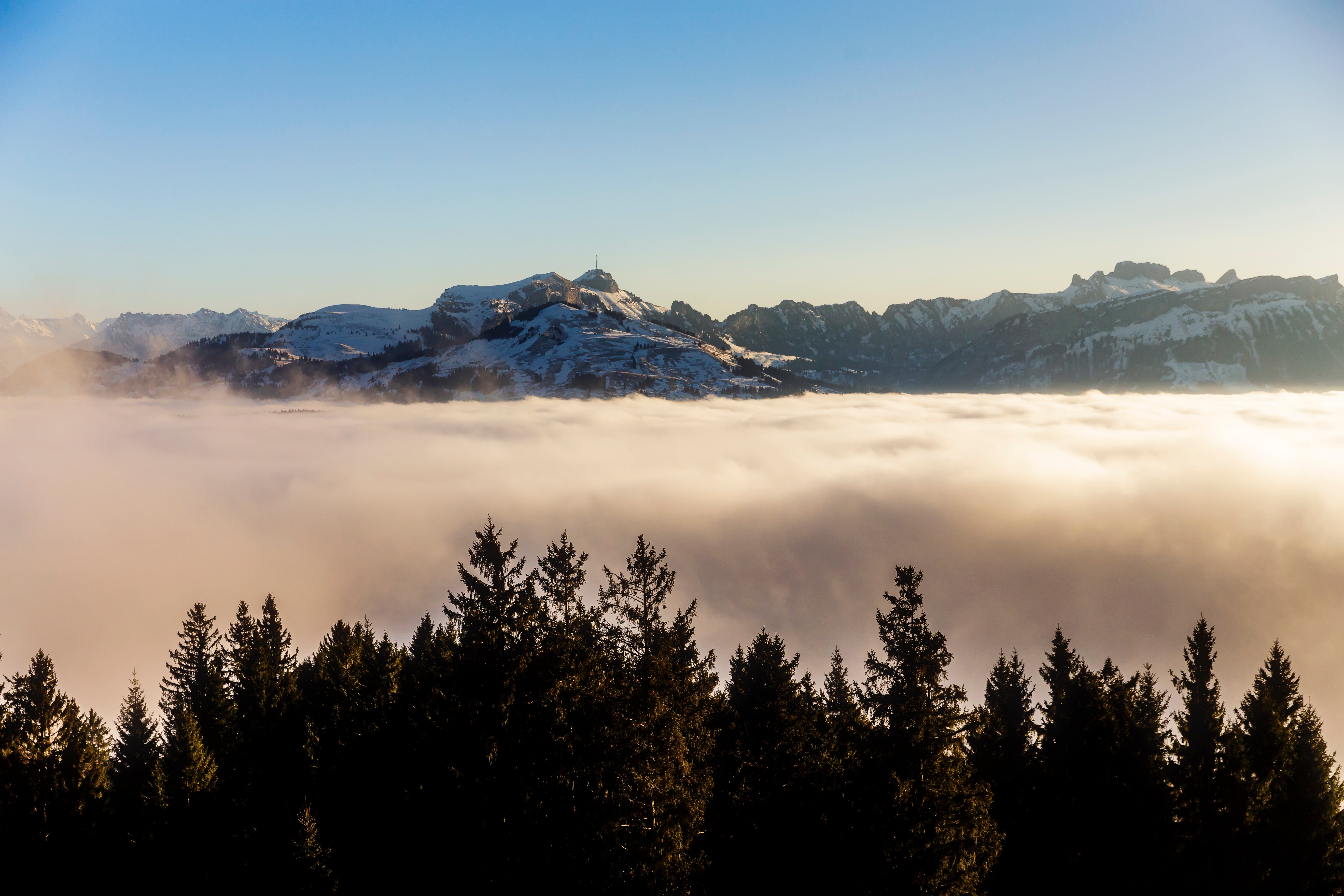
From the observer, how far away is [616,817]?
29125mm

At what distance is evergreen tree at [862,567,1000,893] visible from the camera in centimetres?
2769

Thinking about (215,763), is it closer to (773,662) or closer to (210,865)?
(210,865)

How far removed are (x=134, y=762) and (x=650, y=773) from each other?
138 ft

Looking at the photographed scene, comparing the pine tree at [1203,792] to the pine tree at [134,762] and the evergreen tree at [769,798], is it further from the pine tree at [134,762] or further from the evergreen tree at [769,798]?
the pine tree at [134,762]

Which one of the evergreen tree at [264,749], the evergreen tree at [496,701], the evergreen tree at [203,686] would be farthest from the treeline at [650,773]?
the evergreen tree at [203,686]

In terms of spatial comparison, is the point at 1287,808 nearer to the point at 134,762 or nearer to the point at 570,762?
the point at 570,762

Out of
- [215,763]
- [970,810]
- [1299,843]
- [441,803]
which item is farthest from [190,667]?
[1299,843]

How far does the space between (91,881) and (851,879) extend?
36.5 meters

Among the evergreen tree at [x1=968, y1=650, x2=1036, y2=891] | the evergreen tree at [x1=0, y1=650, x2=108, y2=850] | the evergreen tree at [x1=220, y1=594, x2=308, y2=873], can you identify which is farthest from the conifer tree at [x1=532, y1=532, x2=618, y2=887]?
the evergreen tree at [x1=0, y1=650, x2=108, y2=850]

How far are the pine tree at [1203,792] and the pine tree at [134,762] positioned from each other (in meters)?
51.5

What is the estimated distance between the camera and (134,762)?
5059 centimetres

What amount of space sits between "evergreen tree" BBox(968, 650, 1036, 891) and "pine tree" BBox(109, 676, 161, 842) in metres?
42.6

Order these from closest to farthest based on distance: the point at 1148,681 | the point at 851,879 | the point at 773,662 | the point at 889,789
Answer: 1. the point at 889,789
2. the point at 851,879
3. the point at 773,662
4. the point at 1148,681

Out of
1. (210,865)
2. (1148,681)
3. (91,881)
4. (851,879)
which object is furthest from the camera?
(1148,681)
